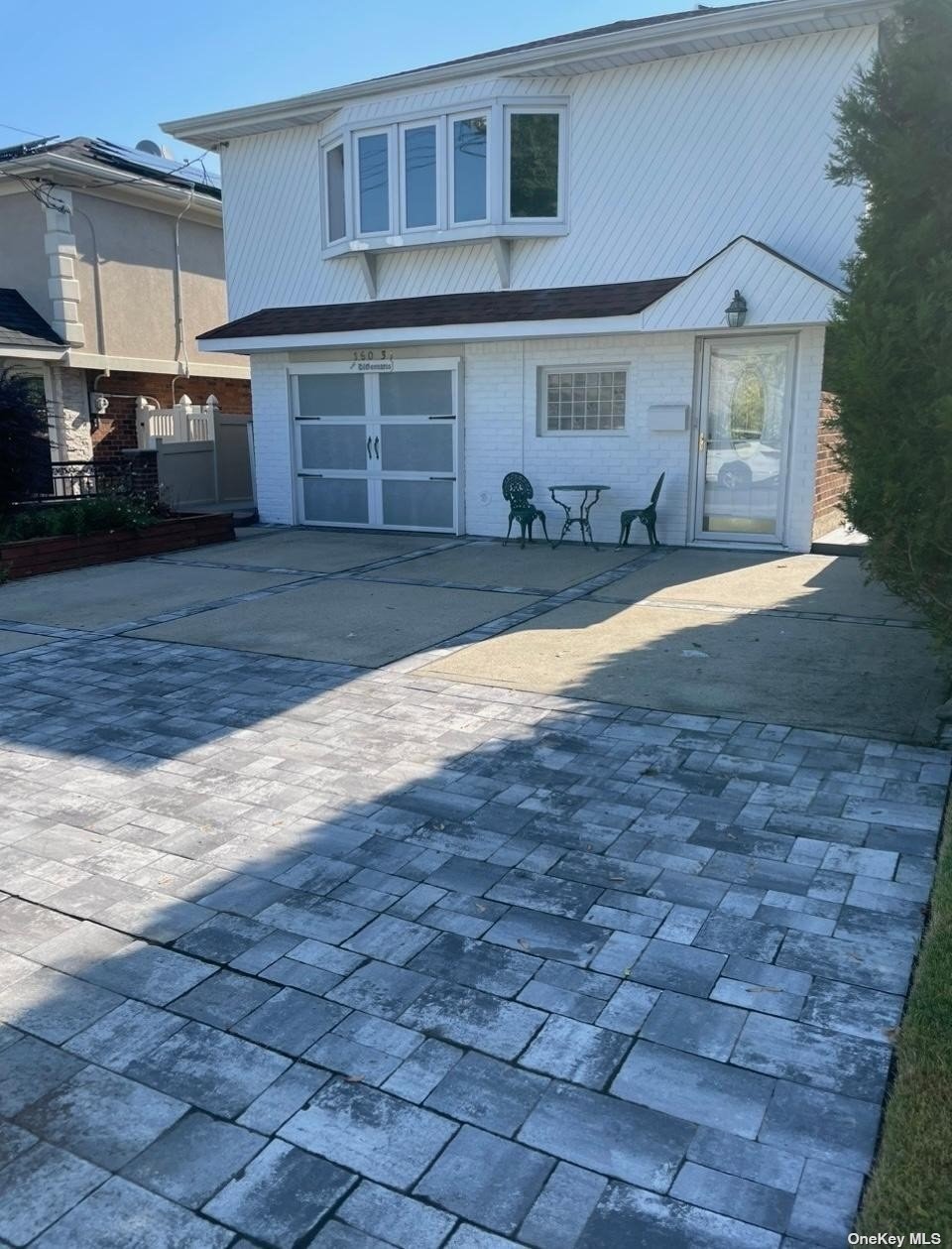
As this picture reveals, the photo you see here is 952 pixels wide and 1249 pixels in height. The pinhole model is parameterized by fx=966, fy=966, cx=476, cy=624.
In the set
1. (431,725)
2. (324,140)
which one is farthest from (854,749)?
(324,140)

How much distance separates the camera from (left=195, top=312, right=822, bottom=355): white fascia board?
10.3 metres

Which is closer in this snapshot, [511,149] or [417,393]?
[511,149]

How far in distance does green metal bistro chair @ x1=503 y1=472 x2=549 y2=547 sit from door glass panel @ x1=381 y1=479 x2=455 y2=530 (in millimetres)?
1204

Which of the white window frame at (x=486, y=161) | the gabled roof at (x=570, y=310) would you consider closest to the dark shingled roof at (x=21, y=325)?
the gabled roof at (x=570, y=310)

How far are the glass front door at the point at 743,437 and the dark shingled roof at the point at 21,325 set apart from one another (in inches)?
406

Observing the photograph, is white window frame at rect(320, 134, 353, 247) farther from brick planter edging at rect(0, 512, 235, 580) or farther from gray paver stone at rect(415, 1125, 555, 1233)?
gray paver stone at rect(415, 1125, 555, 1233)

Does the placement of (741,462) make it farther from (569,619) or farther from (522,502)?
(569,619)

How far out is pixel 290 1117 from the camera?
232cm

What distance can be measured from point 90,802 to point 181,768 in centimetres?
49

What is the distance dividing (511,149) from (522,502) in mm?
4013

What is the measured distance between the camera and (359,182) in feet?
39.5

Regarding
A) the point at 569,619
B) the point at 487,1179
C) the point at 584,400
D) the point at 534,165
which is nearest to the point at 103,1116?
the point at 487,1179

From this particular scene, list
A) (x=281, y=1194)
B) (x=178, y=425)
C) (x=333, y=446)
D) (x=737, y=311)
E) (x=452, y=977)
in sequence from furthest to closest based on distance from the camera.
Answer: (x=178, y=425)
(x=333, y=446)
(x=737, y=311)
(x=452, y=977)
(x=281, y=1194)

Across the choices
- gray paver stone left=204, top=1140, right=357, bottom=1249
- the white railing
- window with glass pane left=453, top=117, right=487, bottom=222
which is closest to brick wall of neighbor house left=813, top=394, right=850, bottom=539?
window with glass pane left=453, top=117, right=487, bottom=222
